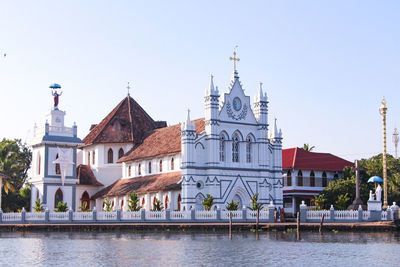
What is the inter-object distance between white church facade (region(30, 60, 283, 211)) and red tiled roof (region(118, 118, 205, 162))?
0.42 feet

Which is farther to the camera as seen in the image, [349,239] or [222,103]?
[222,103]

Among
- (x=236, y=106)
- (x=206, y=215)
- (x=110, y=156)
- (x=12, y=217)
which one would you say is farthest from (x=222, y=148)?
(x=12, y=217)

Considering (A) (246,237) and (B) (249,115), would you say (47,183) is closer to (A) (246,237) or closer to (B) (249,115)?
(B) (249,115)

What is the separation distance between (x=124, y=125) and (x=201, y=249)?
3695cm

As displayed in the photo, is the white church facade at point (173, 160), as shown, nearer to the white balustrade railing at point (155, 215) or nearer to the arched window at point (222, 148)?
the arched window at point (222, 148)

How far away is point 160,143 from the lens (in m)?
65.6

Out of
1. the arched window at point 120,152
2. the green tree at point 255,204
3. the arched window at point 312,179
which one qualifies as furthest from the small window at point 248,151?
the arched window at point 120,152

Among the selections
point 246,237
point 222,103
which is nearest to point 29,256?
point 246,237

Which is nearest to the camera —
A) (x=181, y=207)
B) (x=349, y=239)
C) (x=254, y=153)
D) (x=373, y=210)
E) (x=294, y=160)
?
(x=349, y=239)

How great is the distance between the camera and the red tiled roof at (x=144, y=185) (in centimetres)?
5962

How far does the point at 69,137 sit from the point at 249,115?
57.5ft

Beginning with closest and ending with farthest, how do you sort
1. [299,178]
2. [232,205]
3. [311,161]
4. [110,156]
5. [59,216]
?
[59,216]
[232,205]
[110,156]
[299,178]
[311,161]

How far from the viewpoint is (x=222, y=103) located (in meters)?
60.5

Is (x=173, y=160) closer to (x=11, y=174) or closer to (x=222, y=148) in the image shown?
(x=222, y=148)
